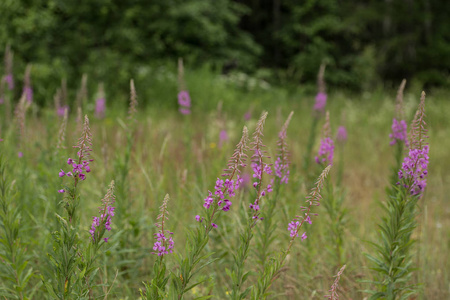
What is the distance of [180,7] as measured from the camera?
536 inches

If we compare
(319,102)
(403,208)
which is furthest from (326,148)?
(319,102)

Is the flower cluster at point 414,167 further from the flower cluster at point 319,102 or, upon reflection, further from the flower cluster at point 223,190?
the flower cluster at point 319,102

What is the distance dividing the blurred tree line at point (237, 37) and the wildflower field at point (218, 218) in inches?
132

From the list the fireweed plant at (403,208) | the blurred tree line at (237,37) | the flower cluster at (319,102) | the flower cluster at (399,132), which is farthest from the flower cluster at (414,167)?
the blurred tree line at (237,37)

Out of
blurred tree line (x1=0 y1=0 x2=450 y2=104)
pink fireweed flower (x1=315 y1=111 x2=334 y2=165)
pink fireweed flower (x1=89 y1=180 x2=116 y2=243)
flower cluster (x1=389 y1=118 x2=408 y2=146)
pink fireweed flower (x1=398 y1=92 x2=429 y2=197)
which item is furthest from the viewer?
blurred tree line (x1=0 y1=0 x2=450 y2=104)

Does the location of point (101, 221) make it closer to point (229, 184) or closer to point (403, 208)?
point (229, 184)

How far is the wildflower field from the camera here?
5.11ft

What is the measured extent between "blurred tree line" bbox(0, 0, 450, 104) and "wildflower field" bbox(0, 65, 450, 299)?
3.36 metres

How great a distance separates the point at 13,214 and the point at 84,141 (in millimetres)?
804

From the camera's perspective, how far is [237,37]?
17.8 meters

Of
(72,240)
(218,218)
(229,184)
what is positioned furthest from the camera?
(218,218)

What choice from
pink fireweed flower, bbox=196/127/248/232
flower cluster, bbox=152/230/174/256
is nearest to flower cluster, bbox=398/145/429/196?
pink fireweed flower, bbox=196/127/248/232

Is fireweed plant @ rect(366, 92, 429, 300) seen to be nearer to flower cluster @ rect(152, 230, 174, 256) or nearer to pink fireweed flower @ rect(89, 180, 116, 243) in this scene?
flower cluster @ rect(152, 230, 174, 256)

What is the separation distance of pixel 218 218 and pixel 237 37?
16.3 meters
